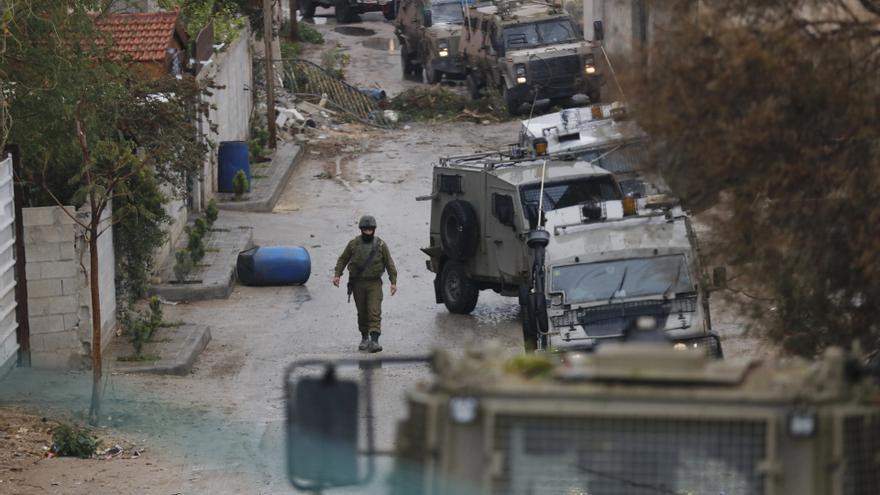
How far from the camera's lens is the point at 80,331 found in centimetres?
1513

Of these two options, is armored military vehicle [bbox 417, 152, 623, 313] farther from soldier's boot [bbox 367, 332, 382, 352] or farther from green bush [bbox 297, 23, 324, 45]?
green bush [bbox 297, 23, 324, 45]

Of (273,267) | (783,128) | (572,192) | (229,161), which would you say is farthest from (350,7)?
(783,128)

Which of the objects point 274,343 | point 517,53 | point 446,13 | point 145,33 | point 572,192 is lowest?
point 274,343

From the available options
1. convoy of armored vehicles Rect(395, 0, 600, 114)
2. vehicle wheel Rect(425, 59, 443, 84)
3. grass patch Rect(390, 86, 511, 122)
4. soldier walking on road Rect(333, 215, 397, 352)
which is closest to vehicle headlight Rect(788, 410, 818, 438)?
soldier walking on road Rect(333, 215, 397, 352)

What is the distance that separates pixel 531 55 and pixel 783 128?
2346 centimetres

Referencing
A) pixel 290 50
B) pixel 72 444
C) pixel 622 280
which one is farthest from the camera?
pixel 290 50

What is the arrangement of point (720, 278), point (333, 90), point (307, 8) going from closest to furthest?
point (720, 278)
point (333, 90)
point (307, 8)

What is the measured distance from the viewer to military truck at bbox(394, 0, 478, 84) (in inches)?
1430

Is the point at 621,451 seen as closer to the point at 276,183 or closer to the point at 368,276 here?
the point at 368,276

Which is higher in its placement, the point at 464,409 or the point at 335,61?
the point at 464,409

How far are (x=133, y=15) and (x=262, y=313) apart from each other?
617 cm

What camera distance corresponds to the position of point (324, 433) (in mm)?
5305

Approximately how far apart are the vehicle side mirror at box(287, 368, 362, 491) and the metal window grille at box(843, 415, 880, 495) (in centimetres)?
161

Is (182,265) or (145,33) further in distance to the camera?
(145,33)
